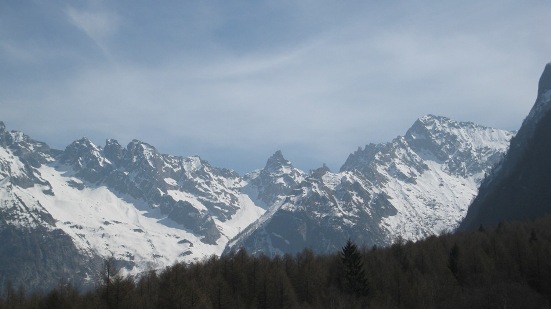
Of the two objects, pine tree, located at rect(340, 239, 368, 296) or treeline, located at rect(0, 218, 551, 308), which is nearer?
treeline, located at rect(0, 218, 551, 308)

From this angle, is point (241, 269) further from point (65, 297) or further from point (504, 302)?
point (504, 302)

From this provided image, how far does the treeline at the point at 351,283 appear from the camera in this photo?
10906 centimetres

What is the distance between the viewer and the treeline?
358 feet

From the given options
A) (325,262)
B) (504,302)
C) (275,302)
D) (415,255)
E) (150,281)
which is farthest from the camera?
(325,262)

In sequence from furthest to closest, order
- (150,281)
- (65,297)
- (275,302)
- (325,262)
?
(325,262), (150,281), (275,302), (65,297)

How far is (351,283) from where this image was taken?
12256 centimetres

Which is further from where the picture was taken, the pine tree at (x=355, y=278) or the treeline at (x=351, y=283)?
the pine tree at (x=355, y=278)

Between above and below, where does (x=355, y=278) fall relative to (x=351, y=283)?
above

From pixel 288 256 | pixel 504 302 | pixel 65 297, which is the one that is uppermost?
pixel 288 256

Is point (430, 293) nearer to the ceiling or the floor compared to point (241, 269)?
nearer to the floor

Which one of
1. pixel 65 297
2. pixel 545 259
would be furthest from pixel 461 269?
pixel 65 297

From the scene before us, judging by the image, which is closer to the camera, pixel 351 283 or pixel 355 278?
pixel 351 283

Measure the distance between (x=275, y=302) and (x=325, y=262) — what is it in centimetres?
4625

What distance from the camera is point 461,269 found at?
138750 mm
